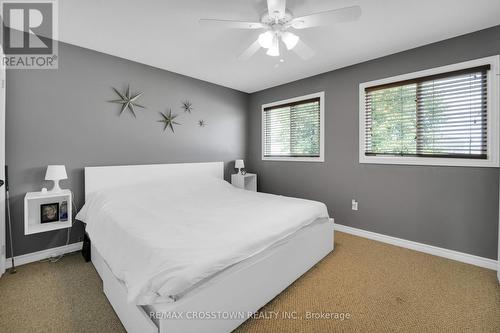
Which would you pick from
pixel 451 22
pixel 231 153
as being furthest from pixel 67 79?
pixel 451 22

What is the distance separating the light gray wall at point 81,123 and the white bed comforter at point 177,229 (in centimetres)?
56

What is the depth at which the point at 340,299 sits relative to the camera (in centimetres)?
183

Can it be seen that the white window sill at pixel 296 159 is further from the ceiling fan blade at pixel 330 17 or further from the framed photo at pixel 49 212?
the framed photo at pixel 49 212

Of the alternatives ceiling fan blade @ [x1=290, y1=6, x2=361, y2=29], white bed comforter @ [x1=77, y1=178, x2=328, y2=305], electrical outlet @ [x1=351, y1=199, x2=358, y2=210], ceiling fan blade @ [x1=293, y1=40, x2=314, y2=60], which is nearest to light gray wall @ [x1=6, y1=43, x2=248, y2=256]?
white bed comforter @ [x1=77, y1=178, x2=328, y2=305]

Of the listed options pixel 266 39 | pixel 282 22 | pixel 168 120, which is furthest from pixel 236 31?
pixel 168 120

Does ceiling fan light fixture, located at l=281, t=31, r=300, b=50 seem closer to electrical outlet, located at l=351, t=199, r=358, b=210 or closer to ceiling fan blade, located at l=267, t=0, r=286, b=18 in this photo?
ceiling fan blade, located at l=267, t=0, r=286, b=18

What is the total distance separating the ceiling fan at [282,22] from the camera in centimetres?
166

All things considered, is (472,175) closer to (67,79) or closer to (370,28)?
(370,28)

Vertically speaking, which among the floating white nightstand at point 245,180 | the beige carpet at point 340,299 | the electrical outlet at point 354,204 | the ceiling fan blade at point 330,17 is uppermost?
the ceiling fan blade at point 330,17

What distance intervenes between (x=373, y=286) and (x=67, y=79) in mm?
3834

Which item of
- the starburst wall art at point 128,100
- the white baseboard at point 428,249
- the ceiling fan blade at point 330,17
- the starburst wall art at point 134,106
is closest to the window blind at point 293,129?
the white baseboard at point 428,249

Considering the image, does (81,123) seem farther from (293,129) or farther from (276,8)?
(293,129)

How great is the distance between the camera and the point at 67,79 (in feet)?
8.46

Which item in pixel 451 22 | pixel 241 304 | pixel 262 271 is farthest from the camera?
pixel 451 22
